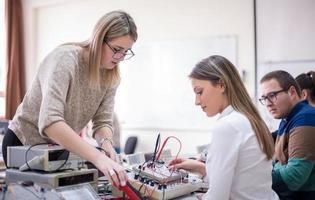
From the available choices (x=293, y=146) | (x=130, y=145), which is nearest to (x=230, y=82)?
(x=293, y=146)

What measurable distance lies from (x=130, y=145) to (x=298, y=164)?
3.05 metres

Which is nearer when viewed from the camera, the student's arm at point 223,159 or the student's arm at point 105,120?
the student's arm at point 223,159

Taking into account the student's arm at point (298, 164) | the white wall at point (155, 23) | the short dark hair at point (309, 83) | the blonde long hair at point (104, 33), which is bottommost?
the student's arm at point (298, 164)

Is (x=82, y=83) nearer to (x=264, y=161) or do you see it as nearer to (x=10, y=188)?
(x=10, y=188)

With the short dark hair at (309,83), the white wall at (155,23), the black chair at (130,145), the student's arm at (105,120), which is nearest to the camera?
the student's arm at (105,120)

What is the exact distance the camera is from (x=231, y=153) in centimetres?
121

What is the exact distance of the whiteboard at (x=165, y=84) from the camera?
165 inches

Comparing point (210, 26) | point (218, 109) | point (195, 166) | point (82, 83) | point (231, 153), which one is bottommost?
point (195, 166)

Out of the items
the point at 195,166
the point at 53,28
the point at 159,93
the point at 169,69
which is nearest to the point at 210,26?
the point at 169,69

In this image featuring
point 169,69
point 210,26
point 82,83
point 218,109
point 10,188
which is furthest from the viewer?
point 169,69

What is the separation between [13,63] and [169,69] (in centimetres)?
247

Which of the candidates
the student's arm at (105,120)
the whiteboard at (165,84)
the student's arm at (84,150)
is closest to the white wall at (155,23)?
the whiteboard at (165,84)

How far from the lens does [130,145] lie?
445 cm

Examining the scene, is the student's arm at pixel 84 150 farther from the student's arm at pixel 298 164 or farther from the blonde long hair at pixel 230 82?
the student's arm at pixel 298 164
